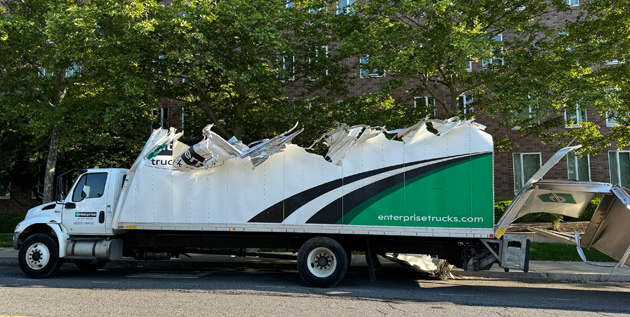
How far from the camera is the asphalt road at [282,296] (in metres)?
6.73

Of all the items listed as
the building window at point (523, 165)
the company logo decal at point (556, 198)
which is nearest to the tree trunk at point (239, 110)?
the company logo decal at point (556, 198)

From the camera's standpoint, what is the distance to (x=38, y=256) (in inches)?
374

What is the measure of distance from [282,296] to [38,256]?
17.9 feet

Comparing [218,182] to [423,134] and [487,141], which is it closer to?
[423,134]

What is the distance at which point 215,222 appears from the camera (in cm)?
897

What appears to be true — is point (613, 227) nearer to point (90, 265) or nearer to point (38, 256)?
point (90, 265)

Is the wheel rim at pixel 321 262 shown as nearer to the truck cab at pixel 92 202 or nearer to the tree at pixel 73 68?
the truck cab at pixel 92 202

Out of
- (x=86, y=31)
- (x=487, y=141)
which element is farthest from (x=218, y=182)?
(x=86, y=31)

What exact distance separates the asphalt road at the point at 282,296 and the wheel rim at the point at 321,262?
379 millimetres

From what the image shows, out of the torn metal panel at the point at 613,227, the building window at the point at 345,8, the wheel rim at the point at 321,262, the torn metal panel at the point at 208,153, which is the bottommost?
the wheel rim at the point at 321,262

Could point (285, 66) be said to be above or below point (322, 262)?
above

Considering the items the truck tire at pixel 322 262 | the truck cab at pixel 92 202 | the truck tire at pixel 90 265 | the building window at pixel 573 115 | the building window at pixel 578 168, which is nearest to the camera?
the truck tire at pixel 322 262

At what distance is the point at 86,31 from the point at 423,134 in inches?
357

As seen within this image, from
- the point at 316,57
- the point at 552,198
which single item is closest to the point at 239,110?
the point at 316,57
